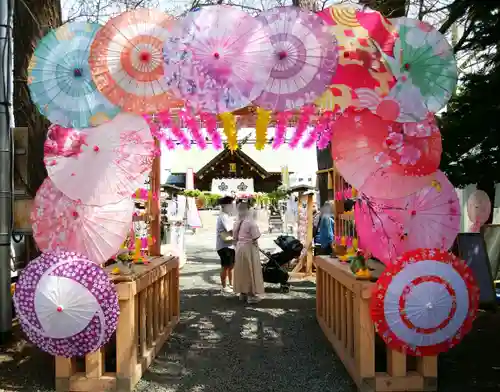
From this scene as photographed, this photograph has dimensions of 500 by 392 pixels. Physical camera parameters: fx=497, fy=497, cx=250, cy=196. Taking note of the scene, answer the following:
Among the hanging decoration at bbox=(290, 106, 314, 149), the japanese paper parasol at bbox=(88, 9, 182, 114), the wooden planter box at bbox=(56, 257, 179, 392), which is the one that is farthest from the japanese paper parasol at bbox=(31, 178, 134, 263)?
the hanging decoration at bbox=(290, 106, 314, 149)

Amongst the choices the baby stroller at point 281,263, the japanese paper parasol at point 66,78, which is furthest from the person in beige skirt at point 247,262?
the japanese paper parasol at point 66,78

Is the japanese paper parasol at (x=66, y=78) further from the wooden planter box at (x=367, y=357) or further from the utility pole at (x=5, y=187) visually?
the wooden planter box at (x=367, y=357)

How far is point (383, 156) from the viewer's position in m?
4.38

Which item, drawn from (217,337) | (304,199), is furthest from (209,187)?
(217,337)

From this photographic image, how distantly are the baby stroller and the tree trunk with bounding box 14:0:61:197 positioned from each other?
4538mm

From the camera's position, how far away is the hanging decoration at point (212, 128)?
5.00 meters

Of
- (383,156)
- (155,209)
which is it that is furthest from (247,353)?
(383,156)

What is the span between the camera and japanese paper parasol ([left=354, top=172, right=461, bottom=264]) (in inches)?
173

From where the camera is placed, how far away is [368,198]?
4.68m

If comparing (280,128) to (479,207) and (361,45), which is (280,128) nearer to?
(361,45)

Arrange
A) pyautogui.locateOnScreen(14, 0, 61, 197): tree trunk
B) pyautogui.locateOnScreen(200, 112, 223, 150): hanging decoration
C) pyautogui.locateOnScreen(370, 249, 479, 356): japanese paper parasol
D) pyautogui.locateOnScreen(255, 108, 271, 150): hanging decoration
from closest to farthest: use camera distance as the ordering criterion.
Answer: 1. pyautogui.locateOnScreen(370, 249, 479, 356): japanese paper parasol
2. pyautogui.locateOnScreen(200, 112, 223, 150): hanging decoration
3. pyautogui.locateOnScreen(255, 108, 271, 150): hanging decoration
4. pyautogui.locateOnScreen(14, 0, 61, 197): tree trunk

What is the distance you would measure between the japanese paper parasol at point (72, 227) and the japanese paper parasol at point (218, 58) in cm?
134

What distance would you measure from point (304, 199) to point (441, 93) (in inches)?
322

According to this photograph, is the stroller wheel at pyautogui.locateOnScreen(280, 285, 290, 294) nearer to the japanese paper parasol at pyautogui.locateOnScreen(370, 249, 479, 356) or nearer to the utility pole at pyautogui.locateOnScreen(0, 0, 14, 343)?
the utility pole at pyautogui.locateOnScreen(0, 0, 14, 343)
